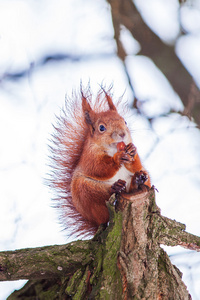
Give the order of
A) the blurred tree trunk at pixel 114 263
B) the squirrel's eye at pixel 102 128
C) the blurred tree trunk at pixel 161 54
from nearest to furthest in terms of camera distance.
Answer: the blurred tree trunk at pixel 114 263
the squirrel's eye at pixel 102 128
the blurred tree trunk at pixel 161 54

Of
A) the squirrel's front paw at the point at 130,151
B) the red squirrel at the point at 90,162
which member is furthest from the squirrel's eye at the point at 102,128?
the squirrel's front paw at the point at 130,151

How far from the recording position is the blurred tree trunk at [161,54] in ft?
5.63

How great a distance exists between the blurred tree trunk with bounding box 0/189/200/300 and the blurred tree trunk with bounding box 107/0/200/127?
66 centimetres

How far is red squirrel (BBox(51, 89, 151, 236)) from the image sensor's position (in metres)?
1.41

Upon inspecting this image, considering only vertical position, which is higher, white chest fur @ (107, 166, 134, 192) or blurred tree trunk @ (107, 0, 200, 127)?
blurred tree trunk @ (107, 0, 200, 127)

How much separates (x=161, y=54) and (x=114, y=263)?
1054 mm

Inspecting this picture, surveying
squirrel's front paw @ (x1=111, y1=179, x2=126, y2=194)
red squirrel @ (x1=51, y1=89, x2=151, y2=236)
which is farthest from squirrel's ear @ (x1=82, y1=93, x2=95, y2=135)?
squirrel's front paw @ (x1=111, y1=179, x2=126, y2=194)

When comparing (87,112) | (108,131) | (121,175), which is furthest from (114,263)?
(87,112)

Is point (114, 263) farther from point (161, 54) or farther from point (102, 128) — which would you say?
point (161, 54)

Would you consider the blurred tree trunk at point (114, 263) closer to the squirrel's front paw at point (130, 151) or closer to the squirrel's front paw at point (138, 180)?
the squirrel's front paw at point (138, 180)

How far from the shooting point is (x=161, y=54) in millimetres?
1770

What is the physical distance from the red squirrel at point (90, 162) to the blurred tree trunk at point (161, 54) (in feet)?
1.05

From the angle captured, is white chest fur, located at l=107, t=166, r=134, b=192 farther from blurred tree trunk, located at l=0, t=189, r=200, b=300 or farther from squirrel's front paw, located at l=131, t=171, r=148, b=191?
blurred tree trunk, located at l=0, t=189, r=200, b=300

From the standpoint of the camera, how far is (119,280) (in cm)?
117
